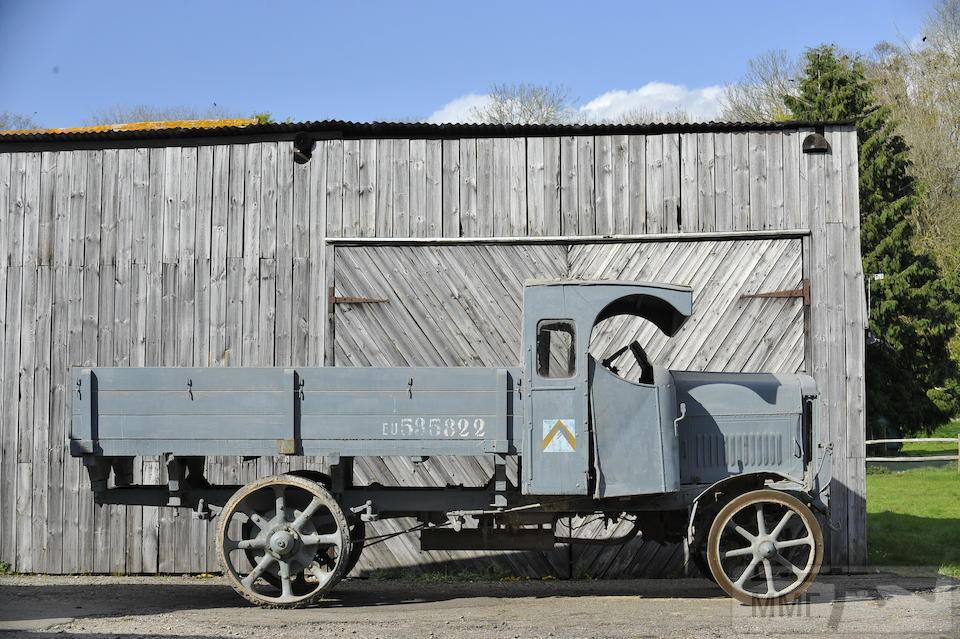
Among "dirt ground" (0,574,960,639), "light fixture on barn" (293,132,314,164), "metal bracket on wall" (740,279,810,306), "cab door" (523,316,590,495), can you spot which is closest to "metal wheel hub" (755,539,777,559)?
"dirt ground" (0,574,960,639)

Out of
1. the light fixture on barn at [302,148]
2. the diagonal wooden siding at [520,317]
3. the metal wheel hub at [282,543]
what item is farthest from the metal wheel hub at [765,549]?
the light fixture on barn at [302,148]

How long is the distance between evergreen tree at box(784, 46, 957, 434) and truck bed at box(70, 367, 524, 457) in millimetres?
22993

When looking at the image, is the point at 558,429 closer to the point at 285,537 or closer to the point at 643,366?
the point at 643,366

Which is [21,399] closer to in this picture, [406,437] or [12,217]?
[12,217]

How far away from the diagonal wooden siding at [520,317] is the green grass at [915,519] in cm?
277

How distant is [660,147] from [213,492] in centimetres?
604

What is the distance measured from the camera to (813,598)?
29.5ft

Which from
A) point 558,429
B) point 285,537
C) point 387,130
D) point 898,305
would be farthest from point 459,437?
point 898,305

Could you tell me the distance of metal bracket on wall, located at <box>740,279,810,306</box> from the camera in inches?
426

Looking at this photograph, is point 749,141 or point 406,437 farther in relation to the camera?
point 749,141

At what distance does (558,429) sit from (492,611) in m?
1.69

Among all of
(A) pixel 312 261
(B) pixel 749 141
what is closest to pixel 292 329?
(A) pixel 312 261

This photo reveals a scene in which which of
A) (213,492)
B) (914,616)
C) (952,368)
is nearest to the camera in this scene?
(914,616)

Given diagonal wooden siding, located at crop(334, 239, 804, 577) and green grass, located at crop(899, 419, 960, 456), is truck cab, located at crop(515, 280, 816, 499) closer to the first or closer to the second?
diagonal wooden siding, located at crop(334, 239, 804, 577)
